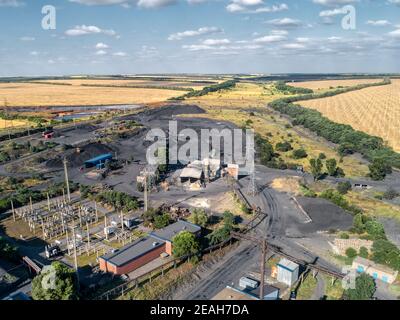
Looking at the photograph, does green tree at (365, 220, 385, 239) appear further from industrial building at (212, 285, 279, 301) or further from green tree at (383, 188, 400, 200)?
industrial building at (212, 285, 279, 301)

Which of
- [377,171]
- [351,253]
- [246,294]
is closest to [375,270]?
[351,253]

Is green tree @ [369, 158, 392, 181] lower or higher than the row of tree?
lower

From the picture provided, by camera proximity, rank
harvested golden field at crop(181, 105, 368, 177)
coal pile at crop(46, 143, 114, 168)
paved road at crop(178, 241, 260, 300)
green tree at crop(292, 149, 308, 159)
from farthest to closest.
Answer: green tree at crop(292, 149, 308, 159) < coal pile at crop(46, 143, 114, 168) < harvested golden field at crop(181, 105, 368, 177) < paved road at crop(178, 241, 260, 300)

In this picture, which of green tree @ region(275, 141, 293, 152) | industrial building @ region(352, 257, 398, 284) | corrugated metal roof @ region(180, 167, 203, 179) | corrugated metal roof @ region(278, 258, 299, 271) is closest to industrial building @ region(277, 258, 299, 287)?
corrugated metal roof @ region(278, 258, 299, 271)

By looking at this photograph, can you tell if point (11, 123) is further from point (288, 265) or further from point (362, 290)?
point (362, 290)

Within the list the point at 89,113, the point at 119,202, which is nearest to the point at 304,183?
the point at 119,202

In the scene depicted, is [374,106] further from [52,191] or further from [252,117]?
[52,191]

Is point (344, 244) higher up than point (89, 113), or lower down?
lower down
